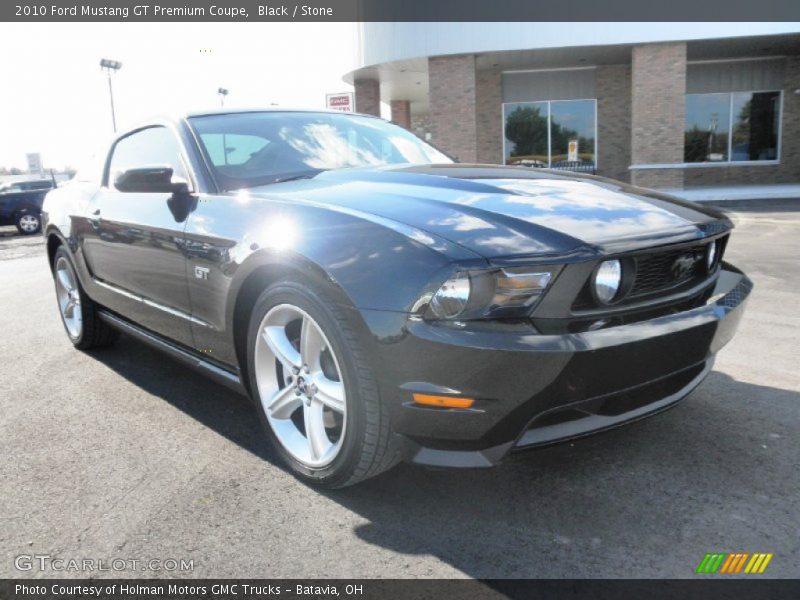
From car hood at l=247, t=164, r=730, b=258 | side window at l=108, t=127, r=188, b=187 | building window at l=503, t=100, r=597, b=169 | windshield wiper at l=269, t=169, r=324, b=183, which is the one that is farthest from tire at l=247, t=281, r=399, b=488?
building window at l=503, t=100, r=597, b=169

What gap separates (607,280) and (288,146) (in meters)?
1.88

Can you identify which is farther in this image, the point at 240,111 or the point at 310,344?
the point at 240,111

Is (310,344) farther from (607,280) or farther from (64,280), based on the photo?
(64,280)

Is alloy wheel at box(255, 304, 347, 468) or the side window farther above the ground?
the side window

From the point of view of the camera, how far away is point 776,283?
6.04 meters

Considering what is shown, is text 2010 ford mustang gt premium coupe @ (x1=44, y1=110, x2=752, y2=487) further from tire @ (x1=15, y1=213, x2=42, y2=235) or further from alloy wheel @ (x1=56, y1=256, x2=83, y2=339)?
tire @ (x1=15, y1=213, x2=42, y2=235)

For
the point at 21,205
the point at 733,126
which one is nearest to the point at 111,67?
the point at 21,205

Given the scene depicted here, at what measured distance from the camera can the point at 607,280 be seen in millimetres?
2166

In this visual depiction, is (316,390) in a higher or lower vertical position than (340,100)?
lower

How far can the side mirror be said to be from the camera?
2.98 metres

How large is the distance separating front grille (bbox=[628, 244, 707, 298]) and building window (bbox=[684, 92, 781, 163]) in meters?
19.2

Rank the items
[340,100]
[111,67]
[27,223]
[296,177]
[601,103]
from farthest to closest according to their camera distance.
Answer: [111,67] → [601,103] → [27,223] → [340,100] → [296,177]

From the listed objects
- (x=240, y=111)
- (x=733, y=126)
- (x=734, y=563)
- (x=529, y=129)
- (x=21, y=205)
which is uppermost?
(x=529, y=129)

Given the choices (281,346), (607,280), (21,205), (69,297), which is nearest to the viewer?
(607,280)
